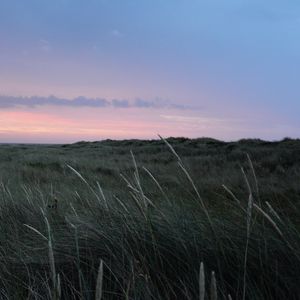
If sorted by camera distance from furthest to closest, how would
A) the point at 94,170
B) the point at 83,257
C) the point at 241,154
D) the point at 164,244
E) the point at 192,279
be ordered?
the point at 241,154 < the point at 94,170 < the point at 83,257 < the point at 164,244 < the point at 192,279

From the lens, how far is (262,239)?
2580 mm

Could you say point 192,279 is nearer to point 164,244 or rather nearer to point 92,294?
point 164,244

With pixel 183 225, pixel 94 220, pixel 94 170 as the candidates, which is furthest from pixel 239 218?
pixel 94 170

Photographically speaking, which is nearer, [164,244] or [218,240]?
[218,240]

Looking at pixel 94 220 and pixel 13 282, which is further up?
pixel 94 220

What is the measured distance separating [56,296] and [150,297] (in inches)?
25.8

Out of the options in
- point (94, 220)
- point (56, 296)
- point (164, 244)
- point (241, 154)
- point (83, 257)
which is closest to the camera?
point (56, 296)

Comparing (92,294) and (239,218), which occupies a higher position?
(239,218)

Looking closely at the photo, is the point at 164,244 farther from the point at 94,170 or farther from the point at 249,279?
the point at 94,170

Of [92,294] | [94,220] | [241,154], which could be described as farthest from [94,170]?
[92,294]

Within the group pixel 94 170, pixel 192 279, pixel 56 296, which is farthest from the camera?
pixel 94 170

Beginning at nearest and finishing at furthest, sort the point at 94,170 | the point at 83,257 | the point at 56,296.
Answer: the point at 56,296 → the point at 83,257 → the point at 94,170

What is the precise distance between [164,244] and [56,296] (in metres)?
1.16

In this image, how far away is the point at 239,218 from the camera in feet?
10.4
